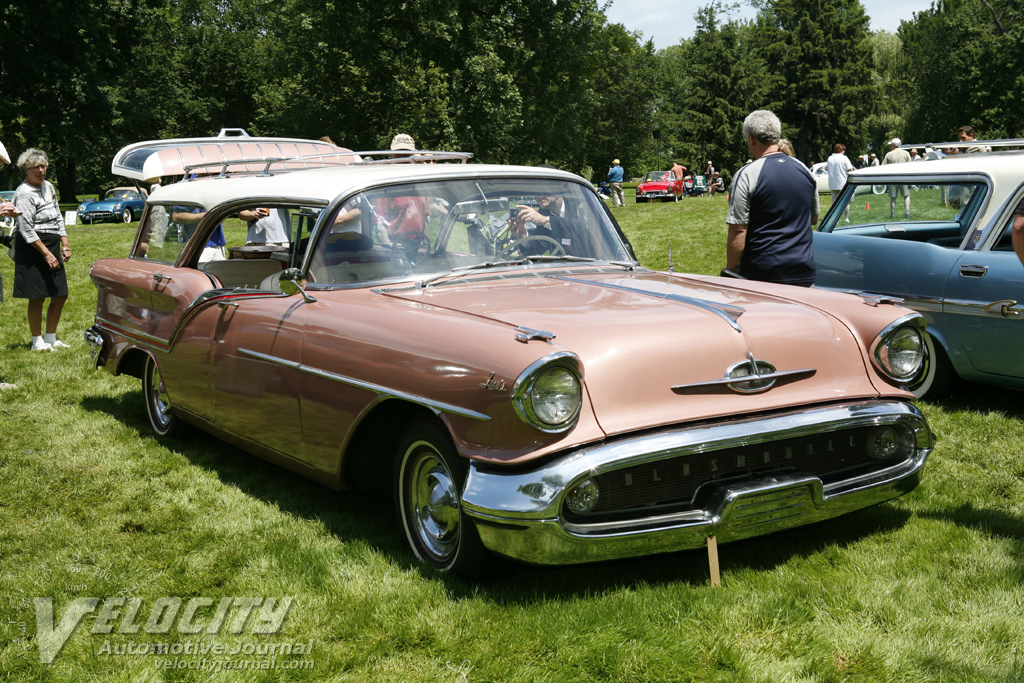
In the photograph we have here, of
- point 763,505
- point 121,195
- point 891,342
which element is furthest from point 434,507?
point 121,195

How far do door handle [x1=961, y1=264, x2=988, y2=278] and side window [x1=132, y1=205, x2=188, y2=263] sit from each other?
4856mm

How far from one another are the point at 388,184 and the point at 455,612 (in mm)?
2187

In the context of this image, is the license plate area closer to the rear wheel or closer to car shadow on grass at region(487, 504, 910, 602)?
car shadow on grass at region(487, 504, 910, 602)

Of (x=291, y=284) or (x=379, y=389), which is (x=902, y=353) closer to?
(x=379, y=389)

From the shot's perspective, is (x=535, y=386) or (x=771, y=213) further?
(x=771, y=213)

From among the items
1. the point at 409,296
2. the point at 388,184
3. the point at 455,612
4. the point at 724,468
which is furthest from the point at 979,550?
the point at 388,184

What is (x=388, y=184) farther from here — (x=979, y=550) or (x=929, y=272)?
(x=929, y=272)

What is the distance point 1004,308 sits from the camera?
19.1 ft

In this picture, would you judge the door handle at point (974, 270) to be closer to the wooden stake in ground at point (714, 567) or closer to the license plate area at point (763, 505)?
the license plate area at point (763, 505)

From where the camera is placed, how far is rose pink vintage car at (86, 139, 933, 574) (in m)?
3.32

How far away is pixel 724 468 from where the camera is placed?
3.56 metres

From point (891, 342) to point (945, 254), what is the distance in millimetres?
2687

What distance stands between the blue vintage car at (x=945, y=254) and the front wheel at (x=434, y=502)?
305 centimetres

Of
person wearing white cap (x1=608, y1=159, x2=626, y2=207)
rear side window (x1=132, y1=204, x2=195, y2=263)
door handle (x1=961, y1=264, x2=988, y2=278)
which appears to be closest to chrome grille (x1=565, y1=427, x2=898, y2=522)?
door handle (x1=961, y1=264, x2=988, y2=278)
